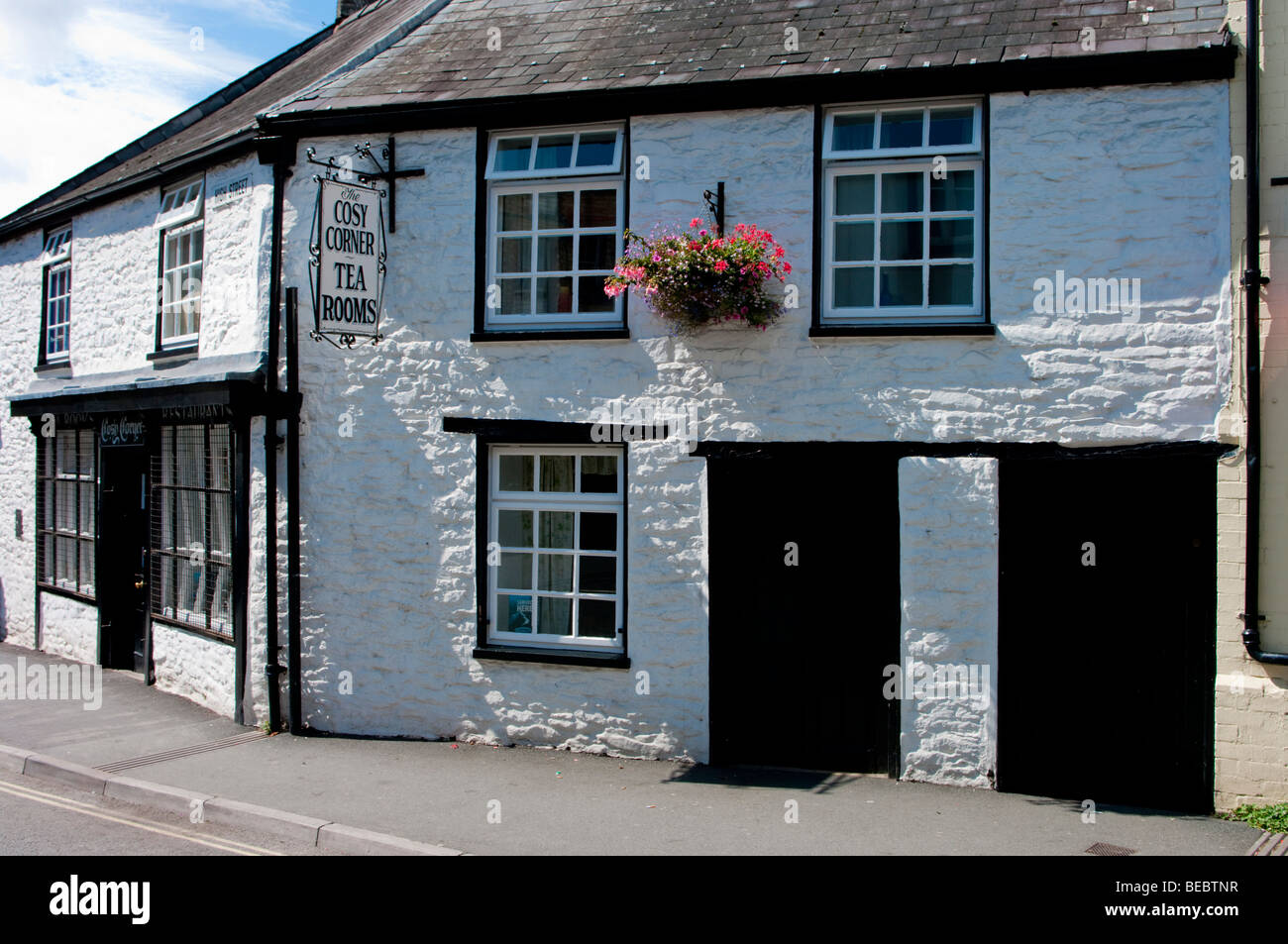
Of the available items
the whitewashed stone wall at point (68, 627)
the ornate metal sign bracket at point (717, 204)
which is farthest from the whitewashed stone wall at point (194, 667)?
the ornate metal sign bracket at point (717, 204)

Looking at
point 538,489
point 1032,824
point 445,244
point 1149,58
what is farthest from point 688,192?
point 1032,824

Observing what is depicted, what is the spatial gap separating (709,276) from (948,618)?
3.02 metres

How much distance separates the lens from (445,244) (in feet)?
29.4

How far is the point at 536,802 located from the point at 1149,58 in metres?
6.63

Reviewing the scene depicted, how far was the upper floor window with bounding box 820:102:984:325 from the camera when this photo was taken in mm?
7953

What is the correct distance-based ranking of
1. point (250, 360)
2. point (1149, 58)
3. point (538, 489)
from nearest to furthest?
point (1149, 58) → point (538, 489) → point (250, 360)

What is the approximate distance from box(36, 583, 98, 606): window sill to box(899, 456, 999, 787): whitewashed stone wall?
31.4 ft

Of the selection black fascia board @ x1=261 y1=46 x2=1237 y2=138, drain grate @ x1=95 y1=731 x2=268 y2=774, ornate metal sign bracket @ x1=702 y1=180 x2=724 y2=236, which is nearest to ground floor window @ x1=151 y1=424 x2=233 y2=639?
drain grate @ x1=95 y1=731 x2=268 y2=774

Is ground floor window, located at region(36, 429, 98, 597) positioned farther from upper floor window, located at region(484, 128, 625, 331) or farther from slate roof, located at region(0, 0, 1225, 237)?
upper floor window, located at region(484, 128, 625, 331)

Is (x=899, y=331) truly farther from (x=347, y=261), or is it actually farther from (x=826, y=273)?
(x=347, y=261)

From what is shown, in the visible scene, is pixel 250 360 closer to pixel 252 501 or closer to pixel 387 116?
pixel 252 501

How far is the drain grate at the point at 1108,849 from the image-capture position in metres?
6.37

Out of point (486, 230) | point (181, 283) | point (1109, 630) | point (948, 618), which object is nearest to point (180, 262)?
point (181, 283)

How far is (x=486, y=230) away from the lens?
895cm
